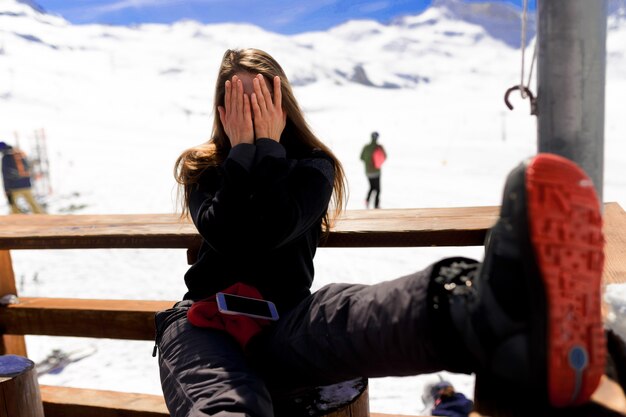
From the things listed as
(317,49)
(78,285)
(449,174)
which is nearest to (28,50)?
(317,49)

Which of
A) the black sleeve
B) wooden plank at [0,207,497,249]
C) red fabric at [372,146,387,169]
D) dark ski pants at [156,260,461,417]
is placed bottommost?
red fabric at [372,146,387,169]

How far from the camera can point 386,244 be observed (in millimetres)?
1947

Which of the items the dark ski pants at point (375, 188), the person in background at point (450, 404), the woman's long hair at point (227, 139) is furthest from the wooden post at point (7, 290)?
the dark ski pants at point (375, 188)

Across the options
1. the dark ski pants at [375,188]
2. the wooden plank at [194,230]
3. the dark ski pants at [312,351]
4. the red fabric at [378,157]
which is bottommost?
the dark ski pants at [375,188]

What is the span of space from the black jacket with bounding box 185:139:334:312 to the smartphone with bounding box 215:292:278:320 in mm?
95

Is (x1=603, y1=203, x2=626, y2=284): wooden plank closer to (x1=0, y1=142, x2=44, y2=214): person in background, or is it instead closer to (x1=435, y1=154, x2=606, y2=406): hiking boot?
(x1=435, y1=154, x2=606, y2=406): hiking boot

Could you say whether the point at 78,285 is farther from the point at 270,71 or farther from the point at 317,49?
the point at 317,49

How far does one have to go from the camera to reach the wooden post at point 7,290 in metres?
2.69

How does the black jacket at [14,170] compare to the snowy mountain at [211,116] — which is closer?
the snowy mountain at [211,116]

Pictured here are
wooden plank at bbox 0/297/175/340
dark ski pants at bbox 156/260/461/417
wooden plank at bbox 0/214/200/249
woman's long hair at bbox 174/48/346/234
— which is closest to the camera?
dark ski pants at bbox 156/260/461/417

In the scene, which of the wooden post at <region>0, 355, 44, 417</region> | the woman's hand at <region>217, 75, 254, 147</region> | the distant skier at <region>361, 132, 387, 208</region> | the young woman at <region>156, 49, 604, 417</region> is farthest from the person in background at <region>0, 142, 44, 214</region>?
the woman's hand at <region>217, 75, 254, 147</region>

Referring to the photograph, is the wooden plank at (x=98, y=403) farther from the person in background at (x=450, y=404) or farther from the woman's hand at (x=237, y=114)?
the person in background at (x=450, y=404)

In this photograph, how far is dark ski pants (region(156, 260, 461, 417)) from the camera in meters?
1.14

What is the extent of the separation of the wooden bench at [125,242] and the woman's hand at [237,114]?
47cm
